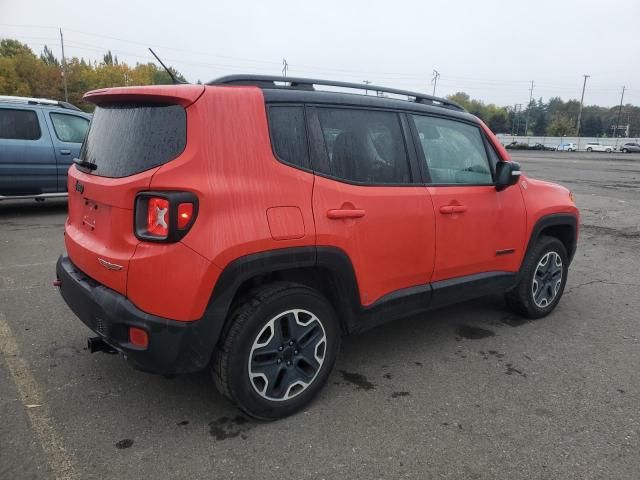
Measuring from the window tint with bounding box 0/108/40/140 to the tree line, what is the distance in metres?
15.8

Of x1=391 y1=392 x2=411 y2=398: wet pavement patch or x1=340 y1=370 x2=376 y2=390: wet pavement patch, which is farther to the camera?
x1=340 y1=370 x2=376 y2=390: wet pavement patch

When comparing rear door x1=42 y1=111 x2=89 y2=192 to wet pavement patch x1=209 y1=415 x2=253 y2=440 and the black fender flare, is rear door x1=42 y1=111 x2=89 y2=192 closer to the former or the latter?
wet pavement patch x1=209 y1=415 x2=253 y2=440

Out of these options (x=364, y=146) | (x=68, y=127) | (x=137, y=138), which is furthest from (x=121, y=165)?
(x=68, y=127)

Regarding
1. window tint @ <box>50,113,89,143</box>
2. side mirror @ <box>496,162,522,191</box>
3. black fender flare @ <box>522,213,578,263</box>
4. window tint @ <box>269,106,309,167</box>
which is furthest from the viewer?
window tint @ <box>50,113,89,143</box>

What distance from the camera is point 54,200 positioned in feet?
34.9

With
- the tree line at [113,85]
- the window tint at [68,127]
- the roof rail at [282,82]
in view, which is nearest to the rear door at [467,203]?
the roof rail at [282,82]

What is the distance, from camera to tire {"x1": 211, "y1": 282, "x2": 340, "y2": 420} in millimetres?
2598

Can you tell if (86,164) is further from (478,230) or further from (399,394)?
(478,230)

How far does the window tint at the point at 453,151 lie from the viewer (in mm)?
3510

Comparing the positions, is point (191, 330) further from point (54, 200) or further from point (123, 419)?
point (54, 200)

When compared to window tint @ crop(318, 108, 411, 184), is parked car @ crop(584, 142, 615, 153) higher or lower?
lower

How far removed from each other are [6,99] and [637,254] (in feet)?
32.6

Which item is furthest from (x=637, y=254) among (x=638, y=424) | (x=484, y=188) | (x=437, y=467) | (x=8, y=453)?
(x=8, y=453)

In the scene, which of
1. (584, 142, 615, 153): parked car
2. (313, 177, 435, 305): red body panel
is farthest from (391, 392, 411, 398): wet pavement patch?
(584, 142, 615, 153): parked car
